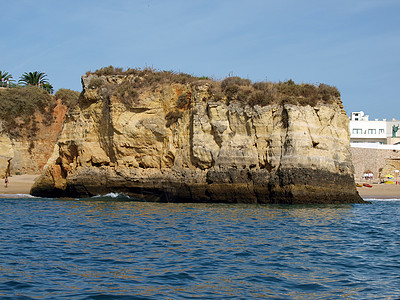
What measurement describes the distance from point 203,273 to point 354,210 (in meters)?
13.6

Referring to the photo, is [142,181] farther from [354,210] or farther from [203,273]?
[203,273]

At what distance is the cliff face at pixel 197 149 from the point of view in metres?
24.5

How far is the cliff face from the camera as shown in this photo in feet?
80.5

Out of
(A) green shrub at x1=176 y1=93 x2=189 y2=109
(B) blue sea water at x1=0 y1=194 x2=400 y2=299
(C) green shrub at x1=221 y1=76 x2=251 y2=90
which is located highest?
(C) green shrub at x1=221 y1=76 x2=251 y2=90

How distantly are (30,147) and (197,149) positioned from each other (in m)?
23.5

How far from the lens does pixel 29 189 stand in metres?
33.6

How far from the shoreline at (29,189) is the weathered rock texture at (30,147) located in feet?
6.24

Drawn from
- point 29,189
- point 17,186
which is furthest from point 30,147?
point 29,189

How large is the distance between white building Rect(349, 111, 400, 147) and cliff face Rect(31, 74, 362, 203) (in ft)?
146

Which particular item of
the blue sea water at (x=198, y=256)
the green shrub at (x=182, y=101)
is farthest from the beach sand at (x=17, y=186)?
the blue sea water at (x=198, y=256)

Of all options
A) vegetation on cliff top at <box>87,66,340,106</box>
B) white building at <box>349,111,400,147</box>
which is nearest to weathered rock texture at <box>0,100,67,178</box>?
vegetation on cliff top at <box>87,66,340,106</box>

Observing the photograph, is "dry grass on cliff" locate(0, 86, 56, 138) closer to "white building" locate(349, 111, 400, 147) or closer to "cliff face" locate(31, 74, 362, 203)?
"cliff face" locate(31, 74, 362, 203)

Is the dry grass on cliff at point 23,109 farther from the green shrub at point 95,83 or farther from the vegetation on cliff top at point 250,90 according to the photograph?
the vegetation on cliff top at point 250,90

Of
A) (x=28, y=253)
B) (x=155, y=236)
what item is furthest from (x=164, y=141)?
(x=28, y=253)
